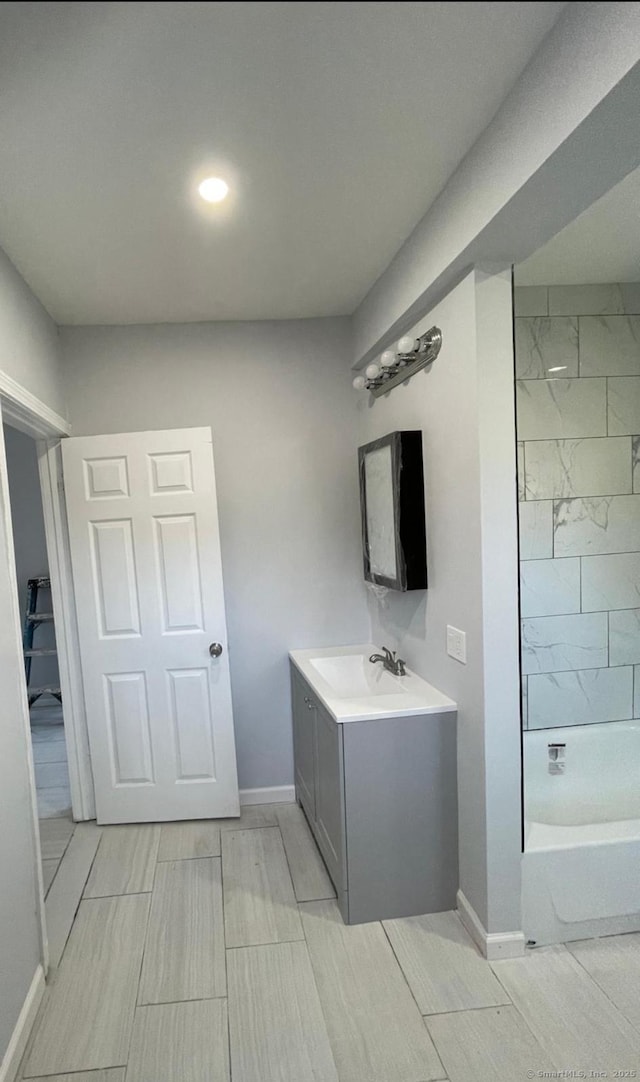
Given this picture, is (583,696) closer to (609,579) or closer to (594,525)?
(609,579)

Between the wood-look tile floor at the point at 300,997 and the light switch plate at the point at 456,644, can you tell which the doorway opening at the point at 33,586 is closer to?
the wood-look tile floor at the point at 300,997

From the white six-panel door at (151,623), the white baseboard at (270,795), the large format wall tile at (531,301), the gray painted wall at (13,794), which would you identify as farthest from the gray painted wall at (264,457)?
the large format wall tile at (531,301)

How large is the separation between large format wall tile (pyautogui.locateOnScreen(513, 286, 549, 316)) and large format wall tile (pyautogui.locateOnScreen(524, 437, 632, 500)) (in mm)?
568

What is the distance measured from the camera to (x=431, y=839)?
7.26 ft

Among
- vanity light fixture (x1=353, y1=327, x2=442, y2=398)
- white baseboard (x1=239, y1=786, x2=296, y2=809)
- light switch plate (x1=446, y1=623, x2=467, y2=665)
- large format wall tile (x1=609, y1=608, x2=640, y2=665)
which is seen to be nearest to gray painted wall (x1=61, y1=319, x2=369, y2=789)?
white baseboard (x1=239, y1=786, x2=296, y2=809)

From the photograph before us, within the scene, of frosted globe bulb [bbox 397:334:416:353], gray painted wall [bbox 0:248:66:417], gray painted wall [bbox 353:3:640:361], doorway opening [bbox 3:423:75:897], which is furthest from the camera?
doorway opening [bbox 3:423:75:897]

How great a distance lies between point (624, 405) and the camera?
108 inches

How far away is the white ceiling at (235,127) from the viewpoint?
1.16 metres

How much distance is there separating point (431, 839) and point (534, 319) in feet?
7.20

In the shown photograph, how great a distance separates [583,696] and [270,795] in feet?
5.46

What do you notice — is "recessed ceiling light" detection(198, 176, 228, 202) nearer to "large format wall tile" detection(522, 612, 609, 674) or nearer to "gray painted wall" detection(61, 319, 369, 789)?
"gray painted wall" detection(61, 319, 369, 789)

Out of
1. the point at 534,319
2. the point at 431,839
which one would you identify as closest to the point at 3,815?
the point at 431,839

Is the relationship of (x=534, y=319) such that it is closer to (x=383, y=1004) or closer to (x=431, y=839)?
(x=431, y=839)

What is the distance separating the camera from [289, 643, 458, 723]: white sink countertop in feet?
7.12
